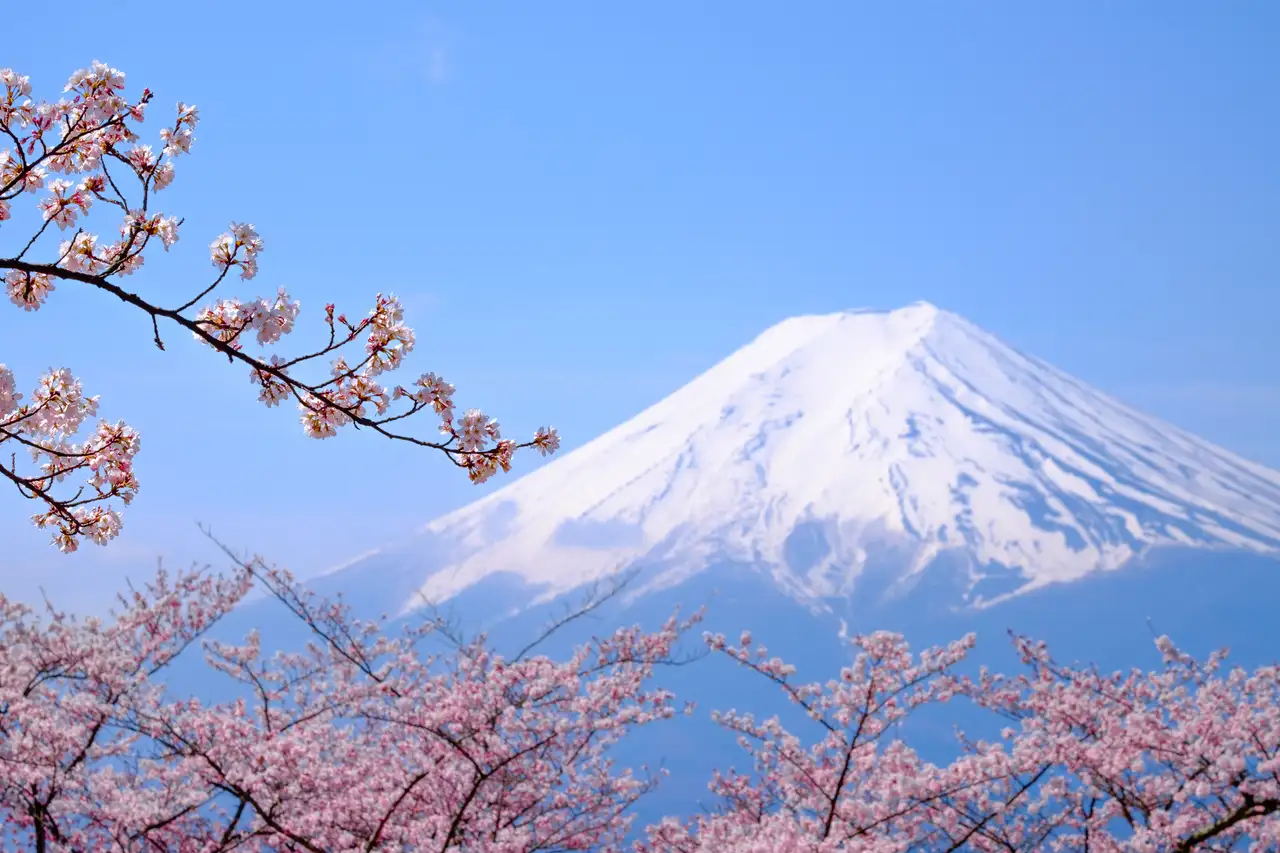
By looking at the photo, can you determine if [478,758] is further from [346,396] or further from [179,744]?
[346,396]

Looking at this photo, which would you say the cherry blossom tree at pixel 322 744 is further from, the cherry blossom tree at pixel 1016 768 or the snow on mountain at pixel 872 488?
the snow on mountain at pixel 872 488

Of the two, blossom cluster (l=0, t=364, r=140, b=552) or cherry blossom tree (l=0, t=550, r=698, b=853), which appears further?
cherry blossom tree (l=0, t=550, r=698, b=853)

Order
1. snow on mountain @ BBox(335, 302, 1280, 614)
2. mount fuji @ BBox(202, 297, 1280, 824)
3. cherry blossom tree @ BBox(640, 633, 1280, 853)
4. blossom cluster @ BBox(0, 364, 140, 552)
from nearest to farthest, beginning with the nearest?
blossom cluster @ BBox(0, 364, 140, 552) → cherry blossom tree @ BBox(640, 633, 1280, 853) → mount fuji @ BBox(202, 297, 1280, 824) → snow on mountain @ BBox(335, 302, 1280, 614)

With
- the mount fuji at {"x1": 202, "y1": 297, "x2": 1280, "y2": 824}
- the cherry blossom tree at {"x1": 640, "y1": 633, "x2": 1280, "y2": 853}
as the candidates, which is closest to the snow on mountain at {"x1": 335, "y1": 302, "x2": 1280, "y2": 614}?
the mount fuji at {"x1": 202, "y1": 297, "x2": 1280, "y2": 824}

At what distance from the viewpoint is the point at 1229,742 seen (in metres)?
5.41

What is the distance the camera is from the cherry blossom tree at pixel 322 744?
5.66 meters

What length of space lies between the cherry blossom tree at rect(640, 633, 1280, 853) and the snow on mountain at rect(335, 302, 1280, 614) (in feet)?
161

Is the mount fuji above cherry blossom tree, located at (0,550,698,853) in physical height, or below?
above

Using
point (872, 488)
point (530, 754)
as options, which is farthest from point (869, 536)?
point (530, 754)

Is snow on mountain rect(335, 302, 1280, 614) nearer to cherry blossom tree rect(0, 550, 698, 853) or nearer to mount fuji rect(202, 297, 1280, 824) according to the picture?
mount fuji rect(202, 297, 1280, 824)

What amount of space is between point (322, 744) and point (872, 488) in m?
58.9

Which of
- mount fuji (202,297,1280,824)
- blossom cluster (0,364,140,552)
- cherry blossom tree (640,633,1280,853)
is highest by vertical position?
mount fuji (202,297,1280,824)

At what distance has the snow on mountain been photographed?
59.6 meters

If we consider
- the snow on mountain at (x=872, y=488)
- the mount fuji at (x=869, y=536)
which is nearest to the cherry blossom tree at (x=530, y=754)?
the mount fuji at (x=869, y=536)
